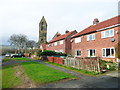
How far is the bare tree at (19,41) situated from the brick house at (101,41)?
48261 millimetres

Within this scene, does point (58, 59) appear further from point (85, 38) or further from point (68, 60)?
point (85, 38)

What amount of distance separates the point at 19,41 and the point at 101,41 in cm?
5637

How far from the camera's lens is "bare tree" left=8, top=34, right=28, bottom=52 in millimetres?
62494

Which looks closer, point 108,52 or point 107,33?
point 108,52

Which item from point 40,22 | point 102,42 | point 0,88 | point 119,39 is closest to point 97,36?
point 102,42

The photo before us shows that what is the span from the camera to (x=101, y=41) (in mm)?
18172

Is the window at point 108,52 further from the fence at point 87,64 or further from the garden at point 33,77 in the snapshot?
the garden at point 33,77

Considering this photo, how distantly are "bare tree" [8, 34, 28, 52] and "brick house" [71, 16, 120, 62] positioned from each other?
158ft

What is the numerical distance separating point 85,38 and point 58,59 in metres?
8.38

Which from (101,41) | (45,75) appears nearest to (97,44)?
(101,41)

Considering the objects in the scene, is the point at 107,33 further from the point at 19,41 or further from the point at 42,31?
the point at 19,41

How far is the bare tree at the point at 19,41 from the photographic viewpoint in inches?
2460

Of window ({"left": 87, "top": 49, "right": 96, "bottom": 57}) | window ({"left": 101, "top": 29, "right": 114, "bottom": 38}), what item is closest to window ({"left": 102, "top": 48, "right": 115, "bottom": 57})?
window ({"left": 101, "top": 29, "right": 114, "bottom": 38})

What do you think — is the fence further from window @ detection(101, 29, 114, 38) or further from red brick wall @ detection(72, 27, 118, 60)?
window @ detection(101, 29, 114, 38)
